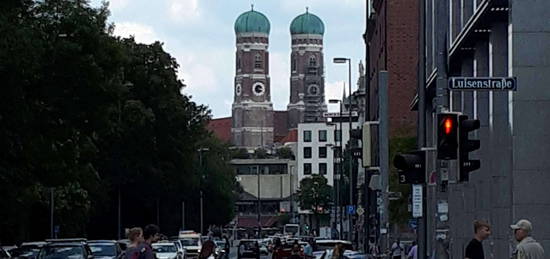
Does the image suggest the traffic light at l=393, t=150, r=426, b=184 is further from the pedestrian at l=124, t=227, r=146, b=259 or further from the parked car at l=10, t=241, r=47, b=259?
the parked car at l=10, t=241, r=47, b=259

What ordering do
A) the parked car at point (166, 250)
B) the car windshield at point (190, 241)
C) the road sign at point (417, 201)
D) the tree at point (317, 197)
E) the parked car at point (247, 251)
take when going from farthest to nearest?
the tree at point (317, 197)
the parked car at point (247, 251)
the car windshield at point (190, 241)
the parked car at point (166, 250)
the road sign at point (417, 201)

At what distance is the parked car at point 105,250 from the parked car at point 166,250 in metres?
5.54

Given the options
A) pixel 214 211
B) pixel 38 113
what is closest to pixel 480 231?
pixel 38 113

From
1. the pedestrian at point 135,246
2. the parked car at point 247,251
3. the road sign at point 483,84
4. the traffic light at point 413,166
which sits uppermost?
the road sign at point 483,84

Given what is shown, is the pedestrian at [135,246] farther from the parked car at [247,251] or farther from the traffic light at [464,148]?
the parked car at [247,251]

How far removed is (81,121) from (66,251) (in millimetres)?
6728

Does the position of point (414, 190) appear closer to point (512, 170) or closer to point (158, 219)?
point (512, 170)

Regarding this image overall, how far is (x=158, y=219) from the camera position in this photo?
95.0 m

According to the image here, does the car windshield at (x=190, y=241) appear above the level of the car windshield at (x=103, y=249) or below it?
below

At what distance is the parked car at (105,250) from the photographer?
4300cm

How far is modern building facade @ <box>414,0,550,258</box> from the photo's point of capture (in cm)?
2702

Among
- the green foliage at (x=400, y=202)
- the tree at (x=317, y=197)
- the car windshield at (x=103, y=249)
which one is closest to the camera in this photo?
the car windshield at (x=103, y=249)

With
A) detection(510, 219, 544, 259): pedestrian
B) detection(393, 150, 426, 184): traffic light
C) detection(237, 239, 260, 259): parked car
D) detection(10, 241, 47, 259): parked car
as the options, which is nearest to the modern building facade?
detection(393, 150, 426, 184): traffic light

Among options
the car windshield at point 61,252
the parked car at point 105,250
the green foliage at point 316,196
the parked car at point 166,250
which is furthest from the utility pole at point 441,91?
the green foliage at point 316,196
